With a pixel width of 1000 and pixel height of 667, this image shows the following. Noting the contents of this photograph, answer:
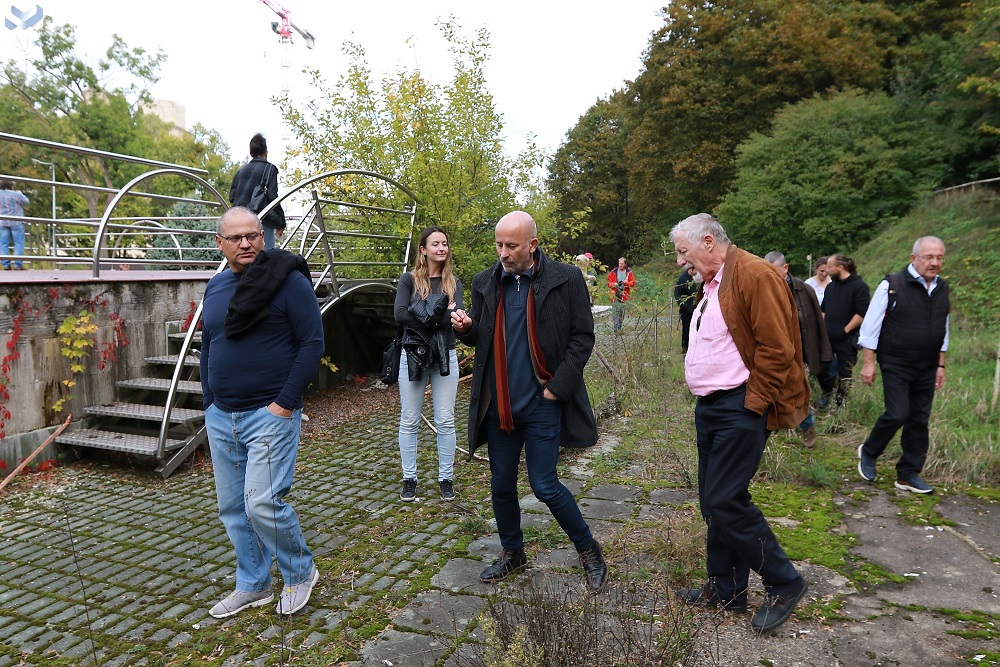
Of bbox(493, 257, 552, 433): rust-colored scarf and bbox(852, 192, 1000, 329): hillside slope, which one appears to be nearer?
bbox(493, 257, 552, 433): rust-colored scarf

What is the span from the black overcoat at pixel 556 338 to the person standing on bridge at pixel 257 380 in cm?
84

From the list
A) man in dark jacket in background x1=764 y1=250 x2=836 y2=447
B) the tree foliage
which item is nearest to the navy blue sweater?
man in dark jacket in background x1=764 y1=250 x2=836 y2=447

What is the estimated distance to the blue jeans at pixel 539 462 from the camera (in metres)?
3.29

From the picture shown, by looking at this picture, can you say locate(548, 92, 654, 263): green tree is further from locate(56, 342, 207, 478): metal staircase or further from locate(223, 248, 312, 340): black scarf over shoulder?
locate(223, 248, 312, 340): black scarf over shoulder

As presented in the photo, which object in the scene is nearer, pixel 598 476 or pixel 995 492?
pixel 995 492

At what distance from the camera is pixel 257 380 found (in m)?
3.12

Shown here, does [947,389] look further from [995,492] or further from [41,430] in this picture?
[41,430]

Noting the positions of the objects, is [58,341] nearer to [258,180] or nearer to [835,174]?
[258,180]

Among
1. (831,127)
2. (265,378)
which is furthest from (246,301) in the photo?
(831,127)

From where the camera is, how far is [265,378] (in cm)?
313

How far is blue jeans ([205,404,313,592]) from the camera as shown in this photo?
311 cm

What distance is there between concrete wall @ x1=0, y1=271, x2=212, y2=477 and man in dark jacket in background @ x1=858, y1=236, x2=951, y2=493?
265 inches

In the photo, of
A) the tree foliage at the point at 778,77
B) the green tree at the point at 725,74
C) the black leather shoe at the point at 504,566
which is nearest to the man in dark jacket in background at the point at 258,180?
the black leather shoe at the point at 504,566

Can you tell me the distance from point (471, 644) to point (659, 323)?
21.4ft
